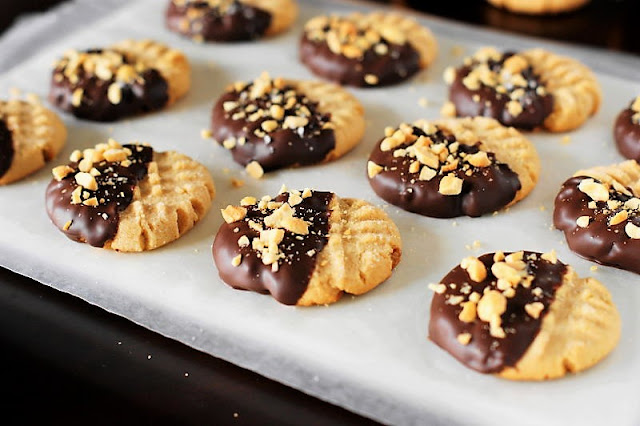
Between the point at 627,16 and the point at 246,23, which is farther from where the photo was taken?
the point at 627,16

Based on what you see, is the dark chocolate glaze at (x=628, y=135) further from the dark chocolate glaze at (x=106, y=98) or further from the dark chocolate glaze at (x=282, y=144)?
the dark chocolate glaze at (x=106, y=98)

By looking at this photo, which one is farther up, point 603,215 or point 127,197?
point 603,215

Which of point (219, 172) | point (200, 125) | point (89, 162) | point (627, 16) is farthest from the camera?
point (627, 16)

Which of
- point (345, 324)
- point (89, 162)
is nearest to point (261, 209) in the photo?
point (345, 324)

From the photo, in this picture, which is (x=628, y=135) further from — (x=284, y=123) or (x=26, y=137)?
(x=26, y=137)

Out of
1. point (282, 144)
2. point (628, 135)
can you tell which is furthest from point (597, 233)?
point (282, 144)

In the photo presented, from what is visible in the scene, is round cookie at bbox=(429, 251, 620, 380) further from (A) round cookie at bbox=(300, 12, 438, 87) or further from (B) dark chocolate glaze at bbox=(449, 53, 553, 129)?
(A) round cookie at bbox=(300, 12, 438, 87)

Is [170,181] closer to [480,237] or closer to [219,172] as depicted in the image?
[219,172]
